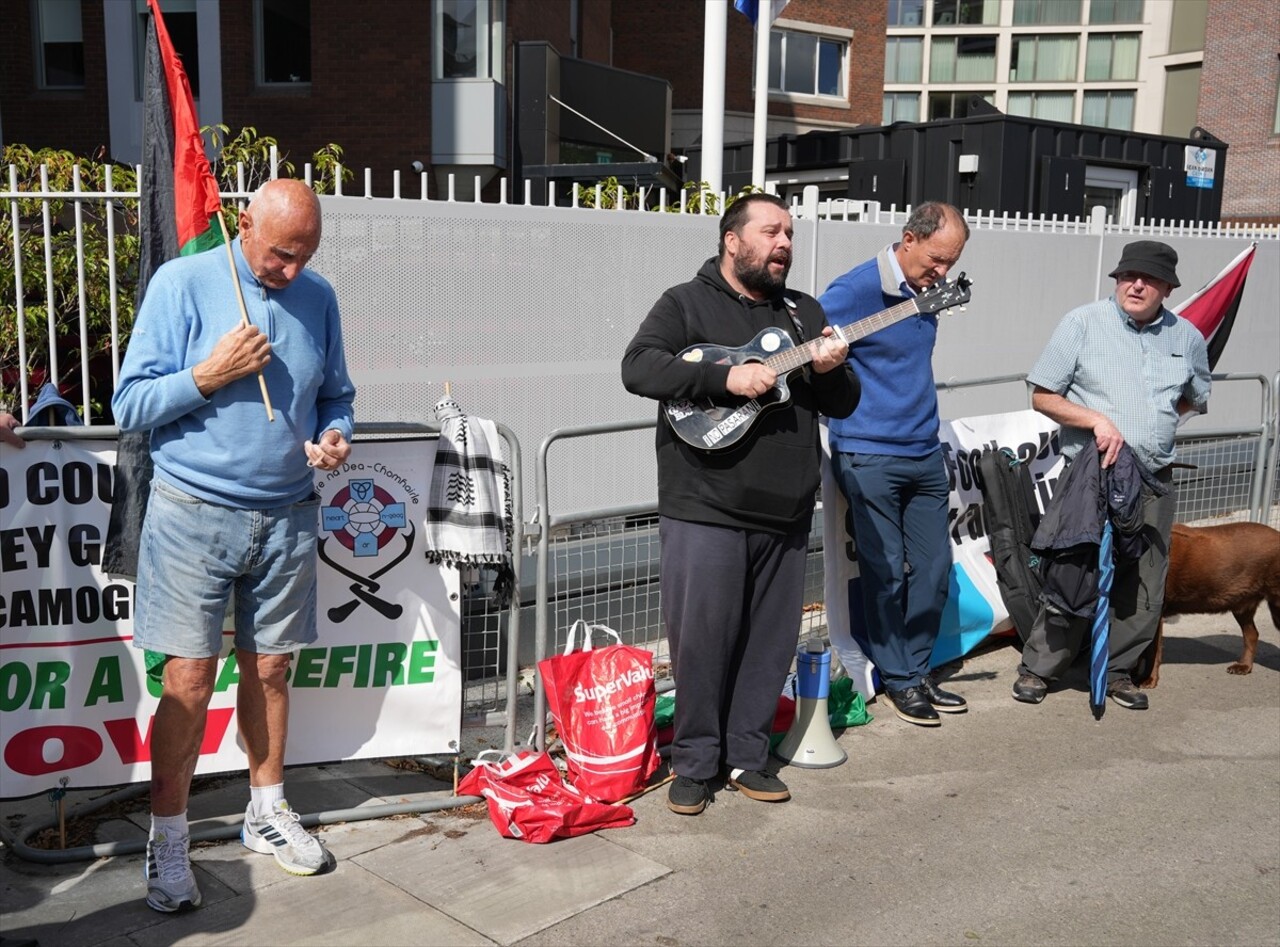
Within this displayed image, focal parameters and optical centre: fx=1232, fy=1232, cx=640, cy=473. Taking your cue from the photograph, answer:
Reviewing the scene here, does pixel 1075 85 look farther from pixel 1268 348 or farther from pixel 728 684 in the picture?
pixel 728 684

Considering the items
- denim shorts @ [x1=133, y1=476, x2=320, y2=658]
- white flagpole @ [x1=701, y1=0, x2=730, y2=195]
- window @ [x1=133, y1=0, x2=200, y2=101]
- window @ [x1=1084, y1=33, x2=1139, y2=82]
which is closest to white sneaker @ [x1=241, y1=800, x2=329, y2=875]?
denim shorts @ [x1=133, y1=476, x2=320, y2=658]

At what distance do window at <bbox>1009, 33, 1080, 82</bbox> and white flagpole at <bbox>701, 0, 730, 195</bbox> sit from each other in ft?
213

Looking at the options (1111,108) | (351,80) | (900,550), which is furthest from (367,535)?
(1111,108)

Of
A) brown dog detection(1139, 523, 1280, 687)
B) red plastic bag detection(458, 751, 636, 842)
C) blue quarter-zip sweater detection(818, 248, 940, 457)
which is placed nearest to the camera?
red plastic bag detection(458, 751, 636, 842)

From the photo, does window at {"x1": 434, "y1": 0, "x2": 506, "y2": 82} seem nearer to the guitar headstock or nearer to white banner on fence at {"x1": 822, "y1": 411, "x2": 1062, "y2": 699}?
white banner on fence at {"x1": 822, "y1": 411, "x2": 1062, "y2": 699}

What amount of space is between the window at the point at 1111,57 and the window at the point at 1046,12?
2079 mm

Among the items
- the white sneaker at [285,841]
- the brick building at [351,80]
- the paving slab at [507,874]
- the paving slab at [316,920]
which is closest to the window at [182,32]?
the brick building at [351,80]

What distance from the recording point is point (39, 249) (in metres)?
6.12

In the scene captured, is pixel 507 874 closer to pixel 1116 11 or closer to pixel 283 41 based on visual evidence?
pixel 283 41

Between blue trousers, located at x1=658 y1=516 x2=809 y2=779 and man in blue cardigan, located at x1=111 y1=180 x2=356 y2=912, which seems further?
blue trousers, located at x1=658 y1=516 x2=809 y2=779

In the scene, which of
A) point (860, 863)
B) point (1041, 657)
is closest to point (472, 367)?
point (1041, 657)

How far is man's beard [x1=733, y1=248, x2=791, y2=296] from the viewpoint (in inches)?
168

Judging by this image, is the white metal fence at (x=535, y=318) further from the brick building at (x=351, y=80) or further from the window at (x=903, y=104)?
the window at (x=903, y=104)

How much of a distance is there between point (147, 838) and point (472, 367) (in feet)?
11.5
